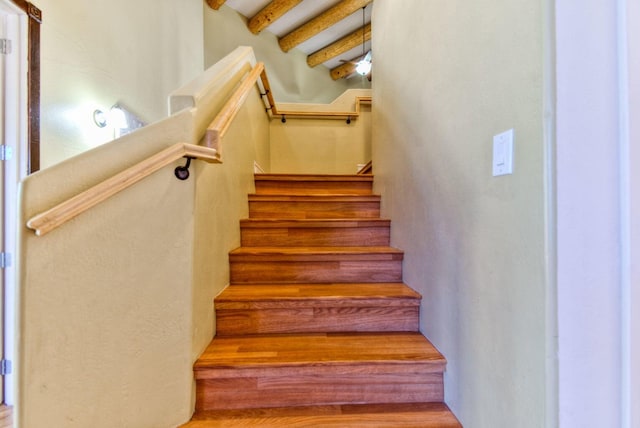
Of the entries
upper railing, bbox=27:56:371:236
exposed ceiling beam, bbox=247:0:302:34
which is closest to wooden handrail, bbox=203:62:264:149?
upper railing, bbox=27:56:371:236

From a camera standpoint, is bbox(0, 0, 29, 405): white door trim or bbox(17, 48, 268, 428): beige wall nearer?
bbox(17, 48, 268, 428): beige wall

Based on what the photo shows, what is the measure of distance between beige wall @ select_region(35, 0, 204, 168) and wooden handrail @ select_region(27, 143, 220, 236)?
1.20m

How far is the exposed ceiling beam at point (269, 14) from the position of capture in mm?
4188

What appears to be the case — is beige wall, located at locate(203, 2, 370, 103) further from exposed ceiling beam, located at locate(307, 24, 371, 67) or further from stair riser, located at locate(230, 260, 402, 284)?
stair riser, located at locate(230, 260, 402, 284)

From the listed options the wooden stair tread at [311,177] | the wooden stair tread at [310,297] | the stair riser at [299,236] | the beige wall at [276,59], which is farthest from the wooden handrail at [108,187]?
the beige wall at [276,59]

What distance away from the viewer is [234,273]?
65.3 inches

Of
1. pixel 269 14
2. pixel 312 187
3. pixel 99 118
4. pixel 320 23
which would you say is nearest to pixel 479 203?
pixel 312 187

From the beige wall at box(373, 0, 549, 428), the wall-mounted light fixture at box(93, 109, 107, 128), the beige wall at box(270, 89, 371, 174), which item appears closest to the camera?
the beige wall at box(373, 0, 549, 428)

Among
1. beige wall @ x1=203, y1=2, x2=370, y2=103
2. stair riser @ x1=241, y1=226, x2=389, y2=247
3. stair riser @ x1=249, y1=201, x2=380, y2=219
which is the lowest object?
stair riser @ x1=241, y1=226, x2=389, y2=247

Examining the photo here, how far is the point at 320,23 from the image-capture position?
471cm

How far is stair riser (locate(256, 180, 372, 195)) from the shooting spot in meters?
2.53

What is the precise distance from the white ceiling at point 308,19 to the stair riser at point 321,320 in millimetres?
4505

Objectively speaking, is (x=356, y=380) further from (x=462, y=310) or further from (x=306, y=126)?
(x=306, y=126)

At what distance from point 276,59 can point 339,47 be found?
1.29 meters
